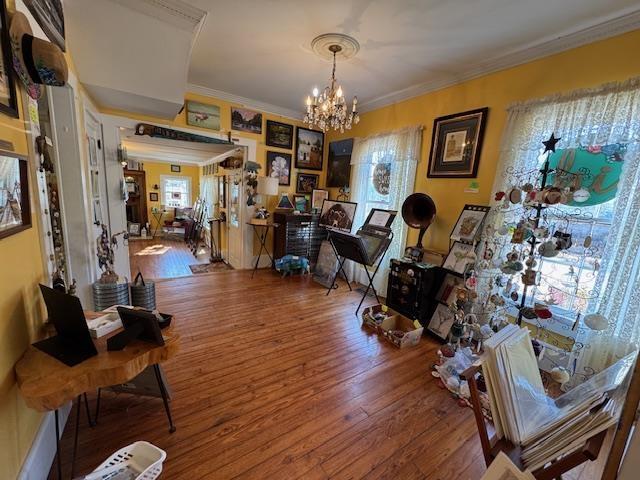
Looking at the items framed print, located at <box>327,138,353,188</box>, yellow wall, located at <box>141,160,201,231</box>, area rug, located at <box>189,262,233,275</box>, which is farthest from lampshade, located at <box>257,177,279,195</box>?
yellow wall, located at <box>141,160,201,231</box>

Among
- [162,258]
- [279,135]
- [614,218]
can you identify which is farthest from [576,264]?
[162,258]

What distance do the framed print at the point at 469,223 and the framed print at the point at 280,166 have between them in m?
3.07

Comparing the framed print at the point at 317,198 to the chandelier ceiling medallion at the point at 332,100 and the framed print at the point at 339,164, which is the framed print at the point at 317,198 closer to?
the framed print at the point at 339,164

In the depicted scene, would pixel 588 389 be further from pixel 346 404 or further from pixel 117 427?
pixel 117 427

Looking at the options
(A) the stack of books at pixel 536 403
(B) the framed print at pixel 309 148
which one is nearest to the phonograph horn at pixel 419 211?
(A) the stack of books at pixel 536 403

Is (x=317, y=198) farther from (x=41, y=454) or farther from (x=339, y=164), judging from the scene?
(x=41, y=454)

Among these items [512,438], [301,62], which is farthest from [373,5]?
[512,438]

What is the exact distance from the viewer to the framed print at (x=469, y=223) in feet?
8.88

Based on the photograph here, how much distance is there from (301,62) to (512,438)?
11.6ft

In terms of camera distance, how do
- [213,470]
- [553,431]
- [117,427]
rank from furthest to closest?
[117,427] → [213,470] → [553,431]

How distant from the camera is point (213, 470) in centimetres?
140

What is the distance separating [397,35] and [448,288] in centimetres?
254

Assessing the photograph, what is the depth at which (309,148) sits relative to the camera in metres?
4.96

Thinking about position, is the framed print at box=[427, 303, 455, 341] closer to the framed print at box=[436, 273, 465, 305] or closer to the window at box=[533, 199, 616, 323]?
the framed print at box=[436, 273, 465, 305]
